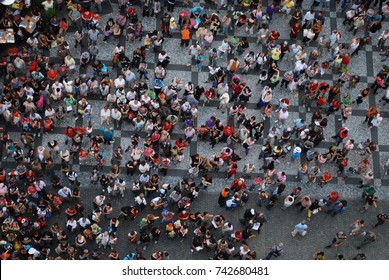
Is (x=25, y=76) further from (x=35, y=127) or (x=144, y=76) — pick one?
(x=144, y=76)

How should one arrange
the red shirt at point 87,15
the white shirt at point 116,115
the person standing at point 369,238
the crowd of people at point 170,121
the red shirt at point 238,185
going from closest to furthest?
1. the crowd of people at point 170,121
2. the person standing at point 369,238
3. the red shirt at point 238,185
4. the white shirt at point 116,115
5. the red shirt at point 87,15

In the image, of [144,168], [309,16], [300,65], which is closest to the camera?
[144,168]

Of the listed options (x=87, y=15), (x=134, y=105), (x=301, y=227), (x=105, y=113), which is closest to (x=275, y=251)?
(x=301, y=227)

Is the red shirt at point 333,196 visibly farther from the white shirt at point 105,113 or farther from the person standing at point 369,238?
the white shirt at point 105,113

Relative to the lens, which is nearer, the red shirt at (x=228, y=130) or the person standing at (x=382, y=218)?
the person standing at (x=382, y=218)

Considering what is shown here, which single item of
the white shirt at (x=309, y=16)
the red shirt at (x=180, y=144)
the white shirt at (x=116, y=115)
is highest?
the white shirt at (x=309, y=16)

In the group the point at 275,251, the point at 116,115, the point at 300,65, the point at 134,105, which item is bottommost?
the point at 275,251

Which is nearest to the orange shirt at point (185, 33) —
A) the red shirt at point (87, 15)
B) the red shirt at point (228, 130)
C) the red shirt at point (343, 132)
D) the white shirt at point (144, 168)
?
the red shirt at point (87, 15)

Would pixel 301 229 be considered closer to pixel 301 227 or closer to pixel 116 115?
pixel 301 227

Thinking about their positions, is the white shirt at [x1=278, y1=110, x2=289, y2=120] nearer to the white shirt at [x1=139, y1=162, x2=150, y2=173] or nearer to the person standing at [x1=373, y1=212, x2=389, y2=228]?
the person standing at [x1=373, y1=212, x2=389, y2=228]
